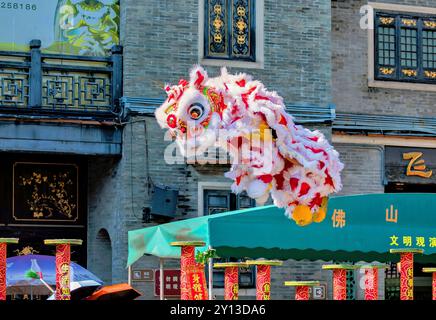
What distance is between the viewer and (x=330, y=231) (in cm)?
1467

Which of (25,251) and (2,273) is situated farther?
(25,251)

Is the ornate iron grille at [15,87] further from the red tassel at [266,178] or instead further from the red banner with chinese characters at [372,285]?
the red tassel at [266,178]

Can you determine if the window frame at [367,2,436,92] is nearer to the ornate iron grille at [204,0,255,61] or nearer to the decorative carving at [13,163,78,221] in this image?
the ornate iron grille at [204,0,255,61]

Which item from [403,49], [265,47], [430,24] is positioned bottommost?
[265,47]

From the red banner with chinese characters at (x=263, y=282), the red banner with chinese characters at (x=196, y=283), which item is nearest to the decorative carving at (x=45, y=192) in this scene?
the red banner with chinese characters at (x=263, y=282)

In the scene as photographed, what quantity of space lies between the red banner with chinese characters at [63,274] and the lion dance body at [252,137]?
215 cm

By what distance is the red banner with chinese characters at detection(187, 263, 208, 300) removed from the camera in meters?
9.25

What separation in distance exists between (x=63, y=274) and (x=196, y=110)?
8.27 feet

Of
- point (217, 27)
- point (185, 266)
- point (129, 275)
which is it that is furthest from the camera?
point (217, 27)

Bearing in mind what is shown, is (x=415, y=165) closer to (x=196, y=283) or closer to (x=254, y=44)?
(x=254, y=44)

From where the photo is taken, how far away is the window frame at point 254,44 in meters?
18.7

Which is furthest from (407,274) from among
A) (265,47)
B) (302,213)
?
(265,47)

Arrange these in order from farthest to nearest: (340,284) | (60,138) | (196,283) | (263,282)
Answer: (60,138) → (340,284) → (263,282) → (196,283)
